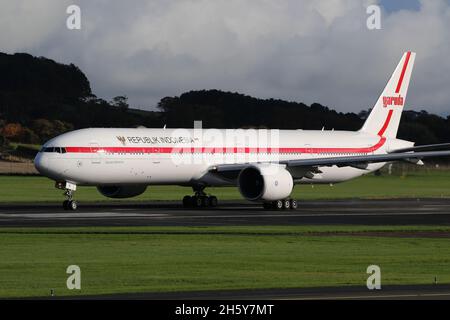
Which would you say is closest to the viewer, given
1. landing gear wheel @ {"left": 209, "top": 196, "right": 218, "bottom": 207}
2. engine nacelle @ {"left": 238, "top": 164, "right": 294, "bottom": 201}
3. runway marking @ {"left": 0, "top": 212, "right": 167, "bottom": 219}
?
runway marking @ {"left": 0, "top": 212, "right": 167, "bottom": 219}

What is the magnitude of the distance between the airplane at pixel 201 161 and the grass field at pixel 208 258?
12936 mm

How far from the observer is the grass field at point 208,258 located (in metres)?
25.0

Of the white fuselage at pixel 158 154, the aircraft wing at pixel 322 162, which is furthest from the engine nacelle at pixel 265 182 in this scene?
the white fuselage at pixel 158 154

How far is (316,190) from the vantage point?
7988 cm

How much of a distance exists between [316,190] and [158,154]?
26937 mm

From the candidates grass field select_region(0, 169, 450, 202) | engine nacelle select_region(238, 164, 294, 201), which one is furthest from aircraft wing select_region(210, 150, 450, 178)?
grass field select_region(0, 169, 450, 202)

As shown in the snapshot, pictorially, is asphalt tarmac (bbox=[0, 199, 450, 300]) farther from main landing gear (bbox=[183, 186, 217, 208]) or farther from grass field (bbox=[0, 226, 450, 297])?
grass field (bbox=[0, 226, 450, 297])

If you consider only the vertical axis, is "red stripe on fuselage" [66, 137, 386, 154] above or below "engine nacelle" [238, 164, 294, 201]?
above

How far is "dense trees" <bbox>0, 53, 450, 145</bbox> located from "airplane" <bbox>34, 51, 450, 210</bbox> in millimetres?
23165

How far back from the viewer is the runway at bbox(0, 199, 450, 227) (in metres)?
44.1

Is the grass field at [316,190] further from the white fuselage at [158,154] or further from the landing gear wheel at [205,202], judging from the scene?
the landing gear wheel at [205,202]
